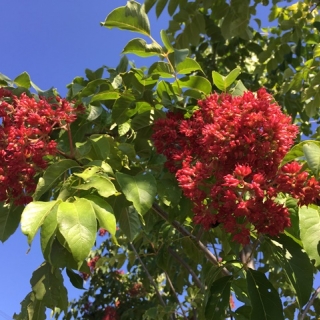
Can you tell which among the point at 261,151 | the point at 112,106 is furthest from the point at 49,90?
the point at 261,151

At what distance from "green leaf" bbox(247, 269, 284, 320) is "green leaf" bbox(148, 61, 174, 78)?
792mm

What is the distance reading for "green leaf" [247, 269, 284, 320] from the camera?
4.56ft

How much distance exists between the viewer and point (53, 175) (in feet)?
4.68

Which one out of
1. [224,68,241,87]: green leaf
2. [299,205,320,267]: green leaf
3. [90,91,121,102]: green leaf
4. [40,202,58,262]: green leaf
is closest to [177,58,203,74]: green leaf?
[224,68,241,87]: green leaf

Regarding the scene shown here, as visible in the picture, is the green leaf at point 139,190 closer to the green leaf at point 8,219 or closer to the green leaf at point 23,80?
the green leaf at point 8,219

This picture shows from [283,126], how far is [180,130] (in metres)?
0.36

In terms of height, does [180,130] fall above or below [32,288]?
above

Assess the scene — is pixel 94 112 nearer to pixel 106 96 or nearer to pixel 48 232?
pixel 106 96

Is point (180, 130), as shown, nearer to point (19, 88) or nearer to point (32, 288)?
point (19, 88)

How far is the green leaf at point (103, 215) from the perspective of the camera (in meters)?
1.14

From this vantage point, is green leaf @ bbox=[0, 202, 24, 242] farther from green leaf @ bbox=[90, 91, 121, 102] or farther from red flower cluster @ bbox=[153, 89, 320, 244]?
red flower cluster @ bbox=[153, 89, 320, 244]

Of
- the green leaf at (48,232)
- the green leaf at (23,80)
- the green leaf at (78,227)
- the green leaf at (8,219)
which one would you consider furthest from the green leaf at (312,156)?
the green leaf at (23,80)

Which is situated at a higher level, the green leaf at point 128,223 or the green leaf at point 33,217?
the green leaf at point 128,223

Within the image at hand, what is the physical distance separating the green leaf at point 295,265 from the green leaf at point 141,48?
2.62 ft
